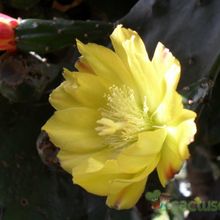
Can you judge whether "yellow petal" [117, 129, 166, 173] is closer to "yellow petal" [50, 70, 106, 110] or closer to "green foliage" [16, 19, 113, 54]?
"yellow petal" [50, 70, 106, 110]

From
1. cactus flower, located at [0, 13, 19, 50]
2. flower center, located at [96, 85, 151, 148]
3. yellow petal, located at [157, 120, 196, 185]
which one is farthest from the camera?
cactus flower, located at [0, 13, 19, 50]

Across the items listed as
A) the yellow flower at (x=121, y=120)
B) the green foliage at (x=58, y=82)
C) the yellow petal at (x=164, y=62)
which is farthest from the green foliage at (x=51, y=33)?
the yellow petal at (x=164, y=62)

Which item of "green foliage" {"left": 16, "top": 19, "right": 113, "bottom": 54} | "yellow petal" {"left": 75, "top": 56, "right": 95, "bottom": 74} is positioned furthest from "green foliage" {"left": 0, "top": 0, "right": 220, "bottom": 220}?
"yellow petal" {"left": 75, "top": 56, "right": 95, "bottom": 74}

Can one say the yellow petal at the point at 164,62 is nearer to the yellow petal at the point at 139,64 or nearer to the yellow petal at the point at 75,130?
the yellow petal at the point at 139,64

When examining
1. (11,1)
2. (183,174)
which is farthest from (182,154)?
(183,174)

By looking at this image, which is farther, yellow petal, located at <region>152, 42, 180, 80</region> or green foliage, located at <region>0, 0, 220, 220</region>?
green foliage, located at <region>0, 0, 220, 220</region>

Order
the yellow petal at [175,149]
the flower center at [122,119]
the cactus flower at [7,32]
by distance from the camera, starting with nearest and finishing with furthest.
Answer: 1. the yellow petal at [175,149]
2. the flower center at [122,119]
3. the cactus flower at [7,32]

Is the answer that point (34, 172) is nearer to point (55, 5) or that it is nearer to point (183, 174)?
point (55, 5)
